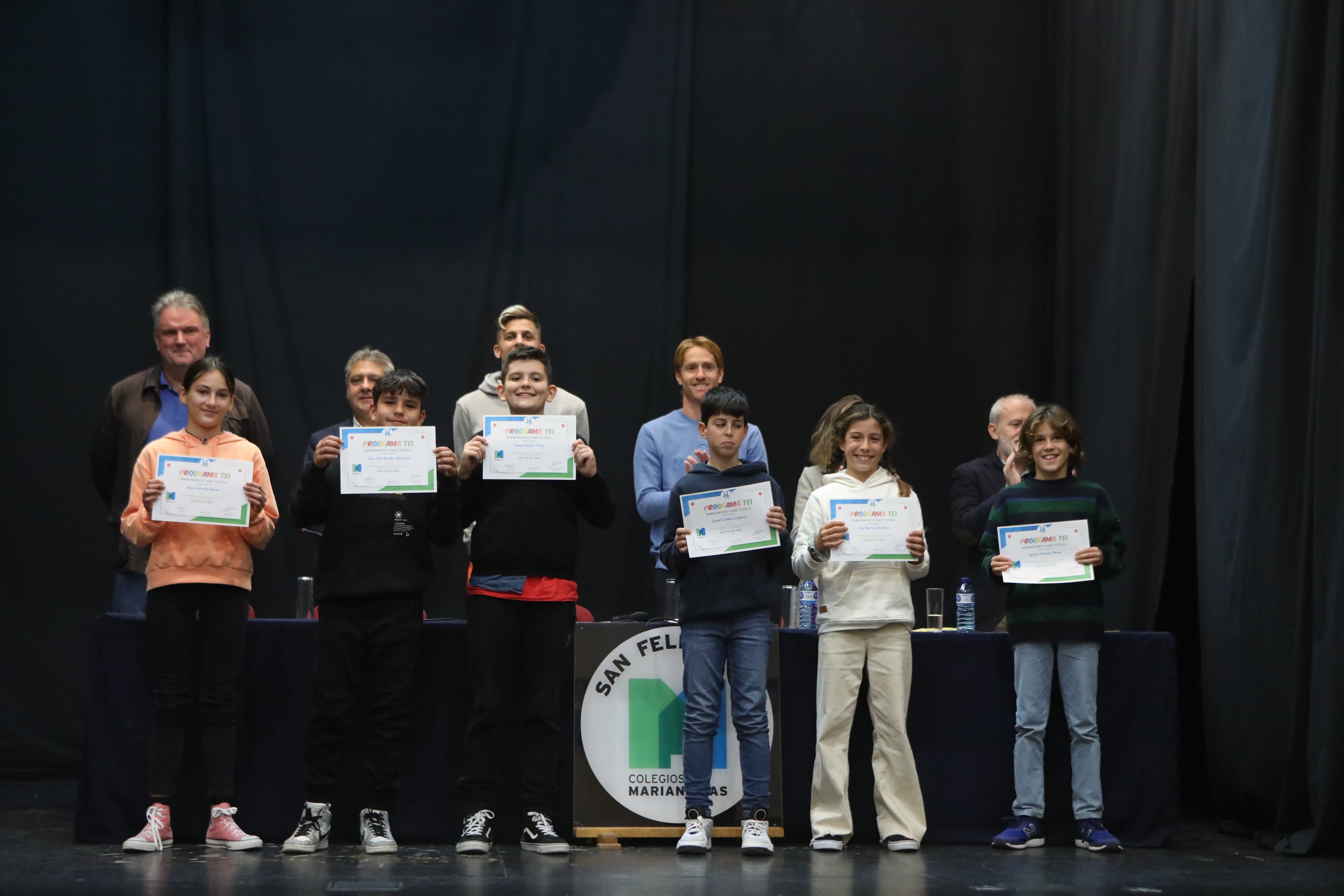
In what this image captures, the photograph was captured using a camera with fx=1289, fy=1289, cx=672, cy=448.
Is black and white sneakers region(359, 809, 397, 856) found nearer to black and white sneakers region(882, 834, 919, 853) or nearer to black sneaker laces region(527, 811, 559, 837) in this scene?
black sneaker laces region(527, 811, 559, 837)

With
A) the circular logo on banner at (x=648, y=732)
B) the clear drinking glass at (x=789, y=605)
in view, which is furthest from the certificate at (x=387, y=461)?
the clear drinking glass at (x=789, y=605)

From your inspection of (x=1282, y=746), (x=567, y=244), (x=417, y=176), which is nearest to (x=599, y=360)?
(x=567, y=244)

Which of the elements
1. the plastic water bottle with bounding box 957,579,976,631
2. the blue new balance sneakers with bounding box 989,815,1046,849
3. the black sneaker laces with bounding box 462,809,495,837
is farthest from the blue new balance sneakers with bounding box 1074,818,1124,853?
the black sneaker laces with bounding box 462,809,495,837

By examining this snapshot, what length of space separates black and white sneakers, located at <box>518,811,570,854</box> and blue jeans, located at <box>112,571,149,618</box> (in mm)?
1687

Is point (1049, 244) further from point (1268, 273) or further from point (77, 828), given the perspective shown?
point (77, 828)

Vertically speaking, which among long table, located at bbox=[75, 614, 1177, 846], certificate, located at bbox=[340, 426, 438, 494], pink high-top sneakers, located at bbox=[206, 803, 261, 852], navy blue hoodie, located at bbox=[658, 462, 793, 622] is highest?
certificate, located at bbox=[340, 426, 438, 494]

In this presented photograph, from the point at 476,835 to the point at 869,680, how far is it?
1457 millimetres

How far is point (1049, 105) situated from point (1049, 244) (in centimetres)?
77

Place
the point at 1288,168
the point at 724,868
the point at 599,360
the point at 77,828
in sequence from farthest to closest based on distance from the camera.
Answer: the point at 599,360 < the point at 1288,168 < the point at 77,828 < the point at 724,868

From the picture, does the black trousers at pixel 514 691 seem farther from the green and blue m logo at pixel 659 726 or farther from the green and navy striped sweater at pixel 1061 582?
the green and navy striped sweater at pixel 1061 582

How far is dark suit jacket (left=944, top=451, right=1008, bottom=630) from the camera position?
5.37 m

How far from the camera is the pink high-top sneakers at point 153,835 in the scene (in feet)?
13.8

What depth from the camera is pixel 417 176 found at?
6879 mm

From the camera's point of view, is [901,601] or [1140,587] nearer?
[901,601]
